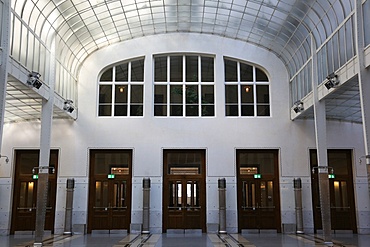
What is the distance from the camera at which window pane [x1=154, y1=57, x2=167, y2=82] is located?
3306 centimetres

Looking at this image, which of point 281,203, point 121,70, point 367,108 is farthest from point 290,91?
point 367,108

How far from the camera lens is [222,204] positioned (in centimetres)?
Result: 3011

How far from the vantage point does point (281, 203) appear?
31.0 m

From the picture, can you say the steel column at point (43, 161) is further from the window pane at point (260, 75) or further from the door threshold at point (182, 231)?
the window pane at point (260, 75)

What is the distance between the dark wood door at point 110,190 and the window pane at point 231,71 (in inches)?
377

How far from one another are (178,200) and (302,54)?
13633mm

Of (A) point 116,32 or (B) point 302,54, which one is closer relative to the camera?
(B) point 302,54

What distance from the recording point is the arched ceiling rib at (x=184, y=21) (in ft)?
81.7

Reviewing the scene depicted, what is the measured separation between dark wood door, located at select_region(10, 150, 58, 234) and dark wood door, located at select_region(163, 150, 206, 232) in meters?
8.28

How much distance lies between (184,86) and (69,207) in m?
12.2

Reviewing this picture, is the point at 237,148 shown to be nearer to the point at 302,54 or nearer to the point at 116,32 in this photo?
the point at 302,54

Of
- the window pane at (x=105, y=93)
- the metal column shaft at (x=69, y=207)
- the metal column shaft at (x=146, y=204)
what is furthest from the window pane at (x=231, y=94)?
the metal column shaft at (x=69, y=207)

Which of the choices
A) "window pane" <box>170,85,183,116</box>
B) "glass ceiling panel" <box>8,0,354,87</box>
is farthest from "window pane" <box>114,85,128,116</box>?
"glass ceiling panel" <box>8,0,354,87</box>

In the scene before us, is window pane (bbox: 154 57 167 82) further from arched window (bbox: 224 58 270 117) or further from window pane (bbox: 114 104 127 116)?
arched window (bbox: 224 58 270 117)
